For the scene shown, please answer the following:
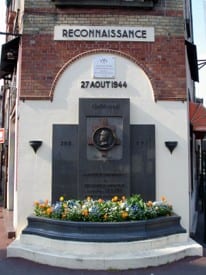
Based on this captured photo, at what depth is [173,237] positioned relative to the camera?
8.23 meters

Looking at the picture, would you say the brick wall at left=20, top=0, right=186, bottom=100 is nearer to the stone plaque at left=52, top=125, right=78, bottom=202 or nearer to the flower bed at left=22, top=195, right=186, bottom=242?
the stone plaque at left=52, top=125, right=78, bottom=202

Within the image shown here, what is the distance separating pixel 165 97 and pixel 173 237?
3134 millimetres

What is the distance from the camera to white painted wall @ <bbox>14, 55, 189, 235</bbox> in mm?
9242

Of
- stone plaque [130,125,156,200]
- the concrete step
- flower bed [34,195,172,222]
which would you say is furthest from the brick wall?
Answer: the concrete step

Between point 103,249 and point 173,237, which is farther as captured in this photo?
point 173,237

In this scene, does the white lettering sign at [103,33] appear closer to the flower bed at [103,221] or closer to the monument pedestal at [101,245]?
the flower bed at [103,221]

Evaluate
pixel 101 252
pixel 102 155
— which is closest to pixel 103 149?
pixel 102 155

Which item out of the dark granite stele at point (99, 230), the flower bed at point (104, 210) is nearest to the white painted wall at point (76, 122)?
the flower bed at point (104, 210)

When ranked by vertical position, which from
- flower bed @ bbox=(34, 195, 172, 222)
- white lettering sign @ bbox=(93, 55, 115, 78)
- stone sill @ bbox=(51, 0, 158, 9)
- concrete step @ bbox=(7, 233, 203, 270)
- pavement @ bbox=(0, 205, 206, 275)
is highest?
stone sill @ bbox=(51, 0, 158, 9)

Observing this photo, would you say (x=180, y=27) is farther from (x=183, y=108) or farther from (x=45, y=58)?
(x=45, y=58)

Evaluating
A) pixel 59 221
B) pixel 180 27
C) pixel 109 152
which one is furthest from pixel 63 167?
pixel 180 27

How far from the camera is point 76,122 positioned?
9.34 meters

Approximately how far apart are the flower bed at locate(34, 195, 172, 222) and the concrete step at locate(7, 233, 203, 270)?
1.77 ft

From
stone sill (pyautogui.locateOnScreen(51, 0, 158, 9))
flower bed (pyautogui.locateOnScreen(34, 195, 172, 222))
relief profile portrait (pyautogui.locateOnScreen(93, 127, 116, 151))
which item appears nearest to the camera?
flower bed (pyautogui.locateOnScreen(34, 195, 172, 222))
